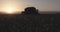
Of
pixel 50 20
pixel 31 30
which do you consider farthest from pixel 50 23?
pixel 31 30

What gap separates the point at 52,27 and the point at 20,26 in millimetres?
203

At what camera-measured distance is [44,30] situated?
838 millimetres

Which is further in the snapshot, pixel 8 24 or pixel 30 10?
pixel 30 10

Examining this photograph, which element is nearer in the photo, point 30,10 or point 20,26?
point 20,26

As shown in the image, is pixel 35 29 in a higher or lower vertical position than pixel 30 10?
lower

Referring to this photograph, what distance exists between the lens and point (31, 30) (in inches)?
33.1

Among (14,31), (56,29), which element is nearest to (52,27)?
(56,29)

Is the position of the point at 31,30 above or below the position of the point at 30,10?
below

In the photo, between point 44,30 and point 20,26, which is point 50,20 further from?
point 20,26

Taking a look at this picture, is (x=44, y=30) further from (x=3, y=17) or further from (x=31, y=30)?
(x=3, y=17)

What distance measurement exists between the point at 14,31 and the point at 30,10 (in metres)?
0.31

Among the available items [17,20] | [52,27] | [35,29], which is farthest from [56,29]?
[17,20]

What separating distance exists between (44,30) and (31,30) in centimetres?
8

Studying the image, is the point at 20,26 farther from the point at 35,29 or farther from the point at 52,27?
the point at 52,27
